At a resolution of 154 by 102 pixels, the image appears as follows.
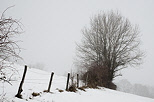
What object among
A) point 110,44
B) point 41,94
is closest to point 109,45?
point 110,44

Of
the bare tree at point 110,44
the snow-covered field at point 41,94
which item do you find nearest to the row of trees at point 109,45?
the bare tree at point 110,44

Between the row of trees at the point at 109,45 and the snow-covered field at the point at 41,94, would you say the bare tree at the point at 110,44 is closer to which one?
the row of trees at the point at 109,45

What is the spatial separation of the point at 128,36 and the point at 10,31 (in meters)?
16.7

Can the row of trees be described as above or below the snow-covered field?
above

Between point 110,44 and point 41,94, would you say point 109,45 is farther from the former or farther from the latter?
point 41,94

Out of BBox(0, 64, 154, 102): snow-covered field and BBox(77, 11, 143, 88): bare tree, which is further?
BBox(77, 11, 143, 88): bare tree

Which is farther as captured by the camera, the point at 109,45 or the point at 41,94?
the point at 109,45

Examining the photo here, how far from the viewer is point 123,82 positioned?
118 meters

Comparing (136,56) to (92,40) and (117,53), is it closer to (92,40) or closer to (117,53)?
(117,53)

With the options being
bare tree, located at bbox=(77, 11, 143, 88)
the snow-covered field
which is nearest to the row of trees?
bare tree, located at bbox=(77, 11, 143, 88)

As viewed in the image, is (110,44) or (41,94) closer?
(41,94)

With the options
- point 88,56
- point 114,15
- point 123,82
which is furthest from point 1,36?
point 123,82

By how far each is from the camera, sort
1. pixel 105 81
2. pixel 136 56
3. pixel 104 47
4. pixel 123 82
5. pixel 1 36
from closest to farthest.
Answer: pixel 1 36 < pixel 105 81 < pixel 136 56 < pixel 104 47 < pixel 123 82

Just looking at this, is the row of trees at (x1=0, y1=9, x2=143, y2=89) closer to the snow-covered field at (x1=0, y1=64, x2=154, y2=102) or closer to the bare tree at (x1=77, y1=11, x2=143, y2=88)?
the bare tree at (x1=77, y1=11, x2=143, y2=88)
